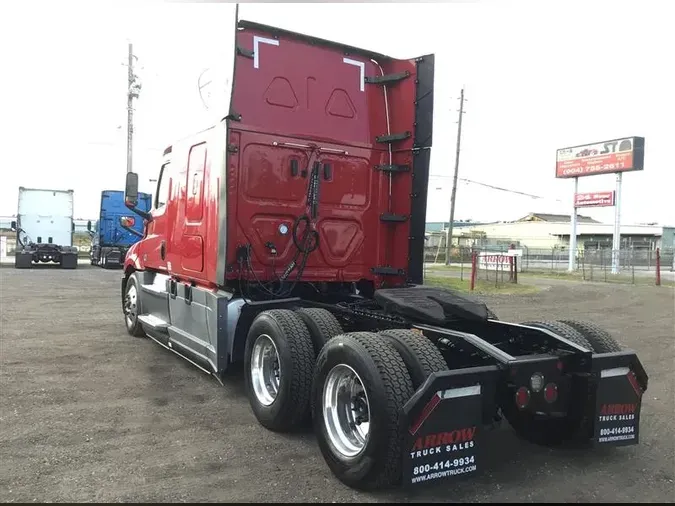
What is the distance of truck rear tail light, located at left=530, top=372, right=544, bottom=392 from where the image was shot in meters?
3.61

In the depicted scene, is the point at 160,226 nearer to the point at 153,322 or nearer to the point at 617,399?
the point at 153,322

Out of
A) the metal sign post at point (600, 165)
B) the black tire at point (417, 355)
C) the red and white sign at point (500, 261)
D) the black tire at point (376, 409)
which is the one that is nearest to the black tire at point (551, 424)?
the black tire at point (417, 355)

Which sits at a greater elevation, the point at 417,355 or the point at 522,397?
the point at 417,355

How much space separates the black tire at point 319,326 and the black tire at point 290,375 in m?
0.05

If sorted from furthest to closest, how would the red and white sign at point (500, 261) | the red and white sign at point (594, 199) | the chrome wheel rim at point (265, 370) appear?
the red and white sign at point (594, 199) → the red and white sign at point (500, 261) → the chrome wheel rim at point (265, 370)

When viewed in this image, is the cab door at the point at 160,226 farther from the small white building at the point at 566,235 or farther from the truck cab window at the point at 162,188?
the small white building at the point at 566,235

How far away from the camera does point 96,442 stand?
4.29 metres

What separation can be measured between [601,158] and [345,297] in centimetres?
3518

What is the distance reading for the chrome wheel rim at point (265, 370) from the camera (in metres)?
4.88

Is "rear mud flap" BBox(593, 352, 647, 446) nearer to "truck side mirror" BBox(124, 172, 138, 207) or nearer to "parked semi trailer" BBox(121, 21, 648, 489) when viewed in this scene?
"parked semi trailer" BBox(121, 21, 648, 489)

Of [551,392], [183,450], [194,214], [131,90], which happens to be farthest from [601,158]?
[183,450]

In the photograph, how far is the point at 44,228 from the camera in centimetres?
2641

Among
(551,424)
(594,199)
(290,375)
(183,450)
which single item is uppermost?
(594,199)

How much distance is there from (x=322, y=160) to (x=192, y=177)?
5.08 ft
